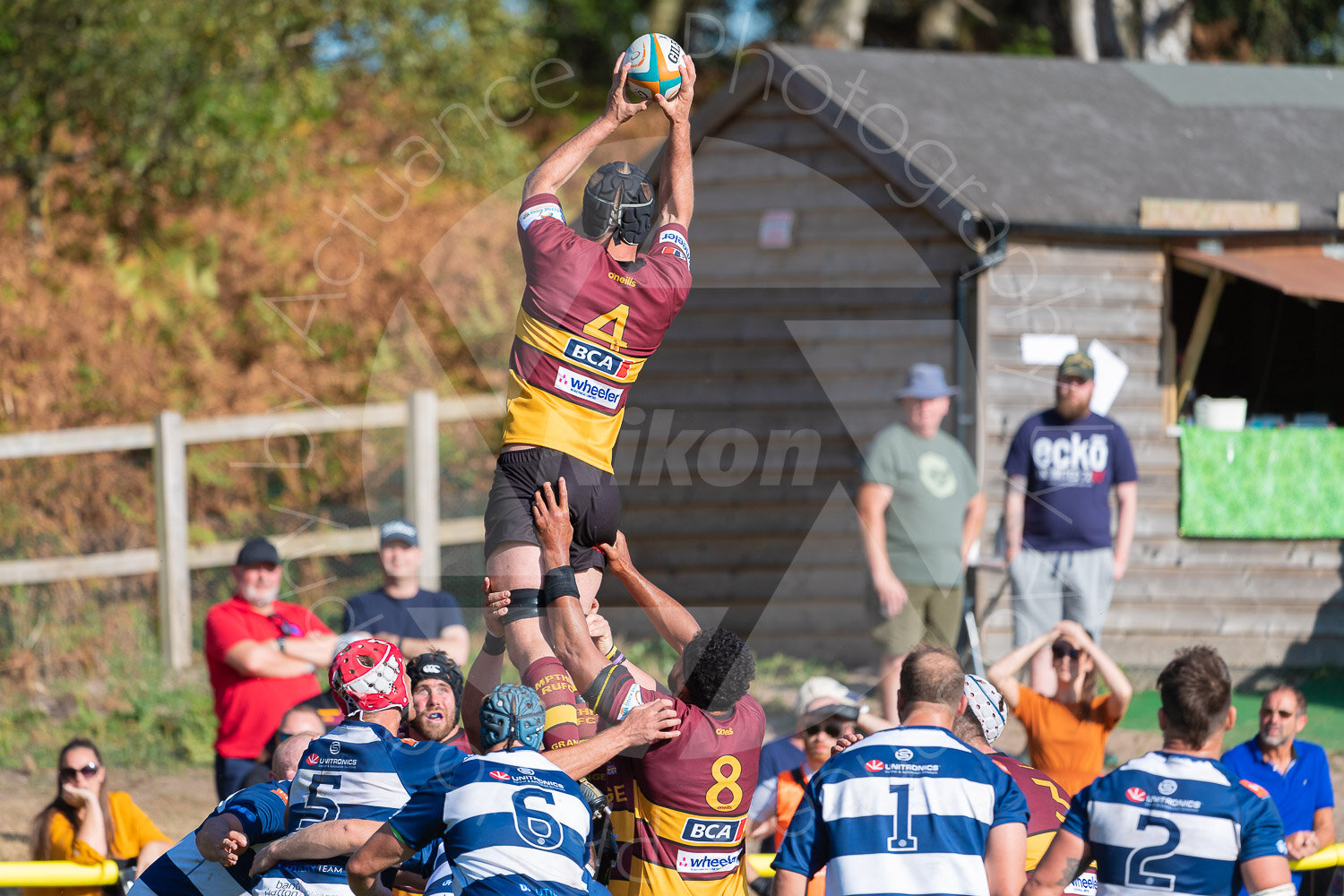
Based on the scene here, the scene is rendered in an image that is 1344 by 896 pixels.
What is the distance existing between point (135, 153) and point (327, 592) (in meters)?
5.86

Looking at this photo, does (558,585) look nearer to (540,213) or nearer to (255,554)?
(540,213)

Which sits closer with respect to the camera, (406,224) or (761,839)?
(761,839)

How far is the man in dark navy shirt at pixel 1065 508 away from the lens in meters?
8.33

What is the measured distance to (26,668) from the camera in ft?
33.0

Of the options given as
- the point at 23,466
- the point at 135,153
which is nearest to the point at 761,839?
the point at 23,466

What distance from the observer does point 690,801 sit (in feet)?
14.7

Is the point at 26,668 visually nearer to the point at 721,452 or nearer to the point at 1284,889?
the point at 721,452

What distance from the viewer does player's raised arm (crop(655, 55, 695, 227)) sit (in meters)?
4.97

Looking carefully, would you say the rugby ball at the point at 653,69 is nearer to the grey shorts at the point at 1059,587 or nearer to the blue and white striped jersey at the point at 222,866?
the blue and white striped jersey at the point at 222,866

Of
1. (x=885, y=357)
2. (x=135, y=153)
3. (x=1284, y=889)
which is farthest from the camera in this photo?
(x=135, y=153)

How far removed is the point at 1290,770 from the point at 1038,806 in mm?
2323

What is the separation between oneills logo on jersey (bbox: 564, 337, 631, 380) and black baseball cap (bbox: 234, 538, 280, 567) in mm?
3156

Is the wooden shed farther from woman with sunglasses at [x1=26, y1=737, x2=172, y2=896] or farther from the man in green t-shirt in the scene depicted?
woman with sunglasses at [x1=26, y1=737, x2=172, y2=896]

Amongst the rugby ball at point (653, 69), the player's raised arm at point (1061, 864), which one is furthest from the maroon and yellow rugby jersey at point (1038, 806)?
the rugby ball at point (653, 69)
